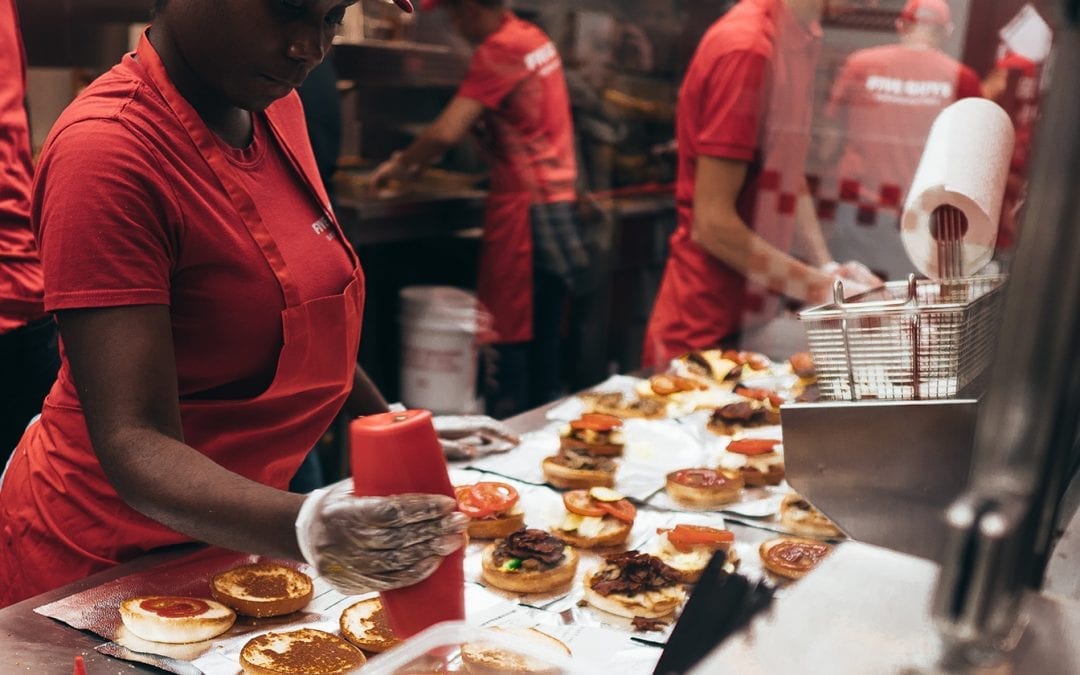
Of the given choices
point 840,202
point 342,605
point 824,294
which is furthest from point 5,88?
point 840,202

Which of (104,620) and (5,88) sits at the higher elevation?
(5,88)

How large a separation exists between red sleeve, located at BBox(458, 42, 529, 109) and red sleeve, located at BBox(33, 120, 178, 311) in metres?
3.43

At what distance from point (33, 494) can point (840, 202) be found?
3696 millimetres

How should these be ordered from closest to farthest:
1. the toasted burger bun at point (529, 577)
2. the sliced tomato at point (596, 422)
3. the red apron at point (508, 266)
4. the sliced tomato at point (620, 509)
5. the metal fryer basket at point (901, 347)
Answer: the metal fryer basket at point (901, 347) → the toasted burger bun at point (529, 577) → the sliced tomato at point (620, 509) → the sliced tomato at point (596, 422) → the red apron at point (508, 266)

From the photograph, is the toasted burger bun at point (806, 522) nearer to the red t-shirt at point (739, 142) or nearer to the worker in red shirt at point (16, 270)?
the red t-shirt at point (739, 142)

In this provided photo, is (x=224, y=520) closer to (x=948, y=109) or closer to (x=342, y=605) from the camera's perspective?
(x=342, y=605)

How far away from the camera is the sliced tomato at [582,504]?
1.99 m

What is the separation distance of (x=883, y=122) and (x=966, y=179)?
3082mm

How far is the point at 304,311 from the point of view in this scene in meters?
1.64

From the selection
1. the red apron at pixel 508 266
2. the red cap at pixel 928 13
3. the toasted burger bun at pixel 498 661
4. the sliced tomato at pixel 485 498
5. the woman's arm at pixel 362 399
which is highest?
the red cap at pixel 928 13

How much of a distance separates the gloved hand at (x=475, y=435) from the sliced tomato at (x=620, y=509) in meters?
0.42

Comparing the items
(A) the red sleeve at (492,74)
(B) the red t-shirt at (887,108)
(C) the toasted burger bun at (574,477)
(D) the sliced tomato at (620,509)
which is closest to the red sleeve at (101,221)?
(D) the sliced tomato at (620,509)

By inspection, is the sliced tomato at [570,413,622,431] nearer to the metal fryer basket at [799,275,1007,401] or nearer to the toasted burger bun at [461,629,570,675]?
the metal fryer basket at [799,275,1007,401]

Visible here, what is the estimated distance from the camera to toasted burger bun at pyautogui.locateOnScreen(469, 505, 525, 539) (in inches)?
76.9
